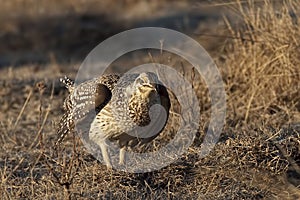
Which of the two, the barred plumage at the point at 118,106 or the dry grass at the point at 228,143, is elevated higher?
the barred plumage at the point at 118,106

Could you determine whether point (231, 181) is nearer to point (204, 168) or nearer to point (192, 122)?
point (204, 168)

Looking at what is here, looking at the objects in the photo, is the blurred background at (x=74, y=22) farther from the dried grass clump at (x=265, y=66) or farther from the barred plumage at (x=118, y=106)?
the barred plumage at (x=118, y=106)

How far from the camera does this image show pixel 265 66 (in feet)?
23.1

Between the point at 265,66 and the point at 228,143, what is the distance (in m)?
1.88

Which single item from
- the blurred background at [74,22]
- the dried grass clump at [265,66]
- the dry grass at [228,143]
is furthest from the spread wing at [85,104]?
the blurred background at [74,22]

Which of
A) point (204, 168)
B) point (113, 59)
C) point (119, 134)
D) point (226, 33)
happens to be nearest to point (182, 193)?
point (204, 168)

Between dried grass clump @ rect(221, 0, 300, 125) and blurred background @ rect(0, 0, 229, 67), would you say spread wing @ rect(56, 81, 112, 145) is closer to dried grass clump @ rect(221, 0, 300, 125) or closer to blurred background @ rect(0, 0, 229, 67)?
dried grass clump @ rect(221, 0, 300, 125)

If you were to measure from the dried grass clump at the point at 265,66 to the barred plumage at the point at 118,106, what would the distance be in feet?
4.84

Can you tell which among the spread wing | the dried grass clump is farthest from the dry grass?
the spread wing

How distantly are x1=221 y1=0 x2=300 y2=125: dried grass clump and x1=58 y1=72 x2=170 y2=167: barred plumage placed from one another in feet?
4.84

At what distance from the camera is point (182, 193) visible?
498cm

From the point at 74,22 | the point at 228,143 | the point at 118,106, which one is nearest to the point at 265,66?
the point at 228,143

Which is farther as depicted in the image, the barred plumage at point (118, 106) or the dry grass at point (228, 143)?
the barred plumage at point (118, 106)

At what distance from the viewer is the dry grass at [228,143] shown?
4.96m
